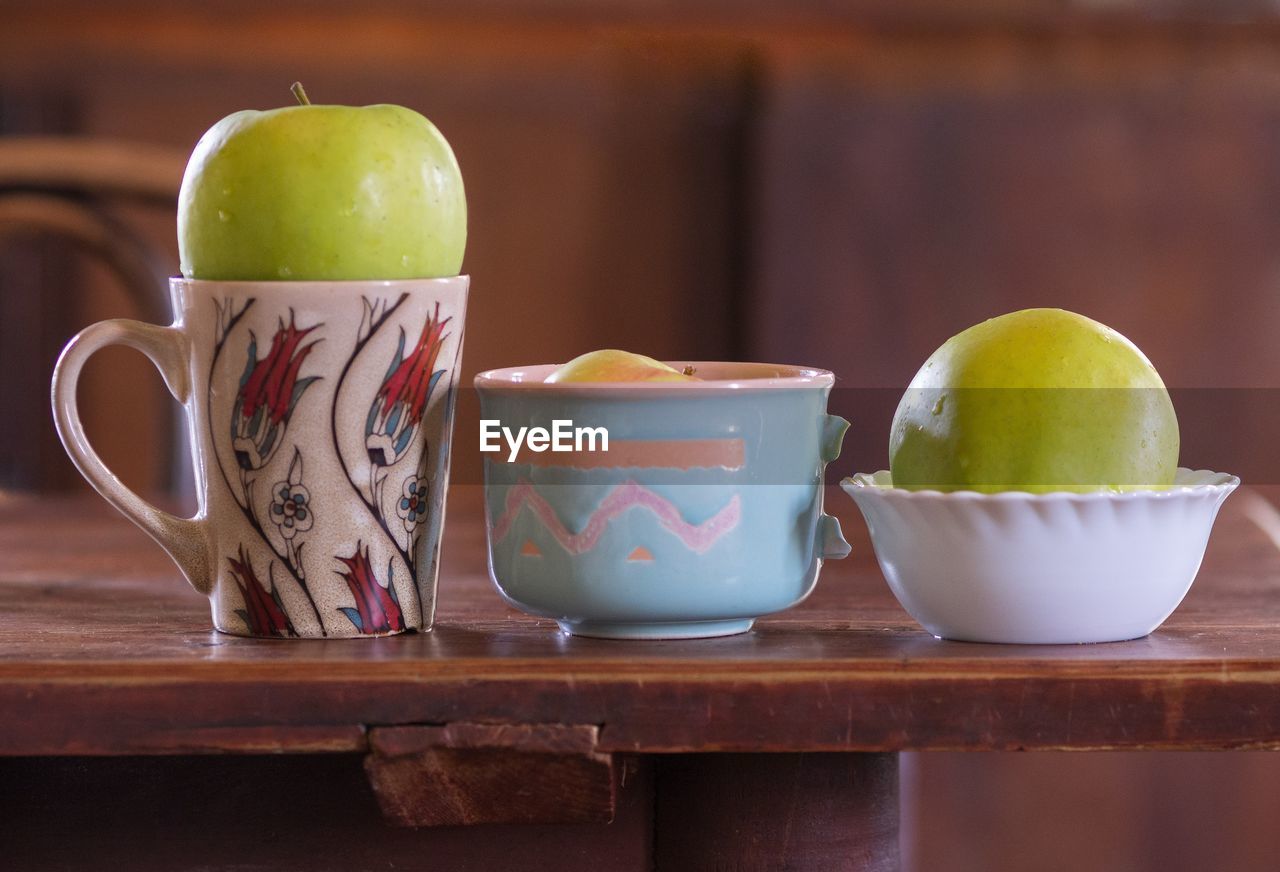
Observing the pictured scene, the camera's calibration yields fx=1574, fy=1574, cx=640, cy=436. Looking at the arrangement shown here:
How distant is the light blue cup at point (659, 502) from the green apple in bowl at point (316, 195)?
7cm

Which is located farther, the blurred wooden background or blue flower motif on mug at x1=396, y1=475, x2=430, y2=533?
the blurred wooden background

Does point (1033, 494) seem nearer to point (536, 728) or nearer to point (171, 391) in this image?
point (536, 728)

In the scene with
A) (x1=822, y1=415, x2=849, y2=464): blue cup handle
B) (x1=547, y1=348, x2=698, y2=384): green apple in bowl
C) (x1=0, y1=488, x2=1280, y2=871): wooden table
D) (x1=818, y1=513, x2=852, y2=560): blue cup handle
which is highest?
(x1=547, y1=348, x2=698, y2=384): green apple in bowl

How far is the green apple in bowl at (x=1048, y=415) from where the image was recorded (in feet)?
1.82

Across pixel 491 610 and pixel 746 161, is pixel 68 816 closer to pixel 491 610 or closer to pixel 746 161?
pixel 491 610

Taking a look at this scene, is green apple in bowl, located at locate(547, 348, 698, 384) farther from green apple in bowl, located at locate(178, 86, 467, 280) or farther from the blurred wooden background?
the blurred wooden background

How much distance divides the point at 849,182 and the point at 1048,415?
54.6 inches

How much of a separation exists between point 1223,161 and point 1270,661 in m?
1.49

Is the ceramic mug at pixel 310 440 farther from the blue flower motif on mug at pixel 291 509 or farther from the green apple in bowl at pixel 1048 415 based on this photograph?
the green apple in bowl at pixel 1048 415

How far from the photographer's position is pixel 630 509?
55cm

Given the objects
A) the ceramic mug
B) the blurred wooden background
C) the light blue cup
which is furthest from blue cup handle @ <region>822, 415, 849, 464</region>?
the blurred wooden background

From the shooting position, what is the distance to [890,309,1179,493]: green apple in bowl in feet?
1.82

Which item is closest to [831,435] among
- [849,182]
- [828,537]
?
[828,537]

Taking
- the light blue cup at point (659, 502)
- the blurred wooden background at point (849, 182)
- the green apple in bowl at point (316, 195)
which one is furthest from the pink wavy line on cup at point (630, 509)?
the blurred wooden background at point (849, 182)
